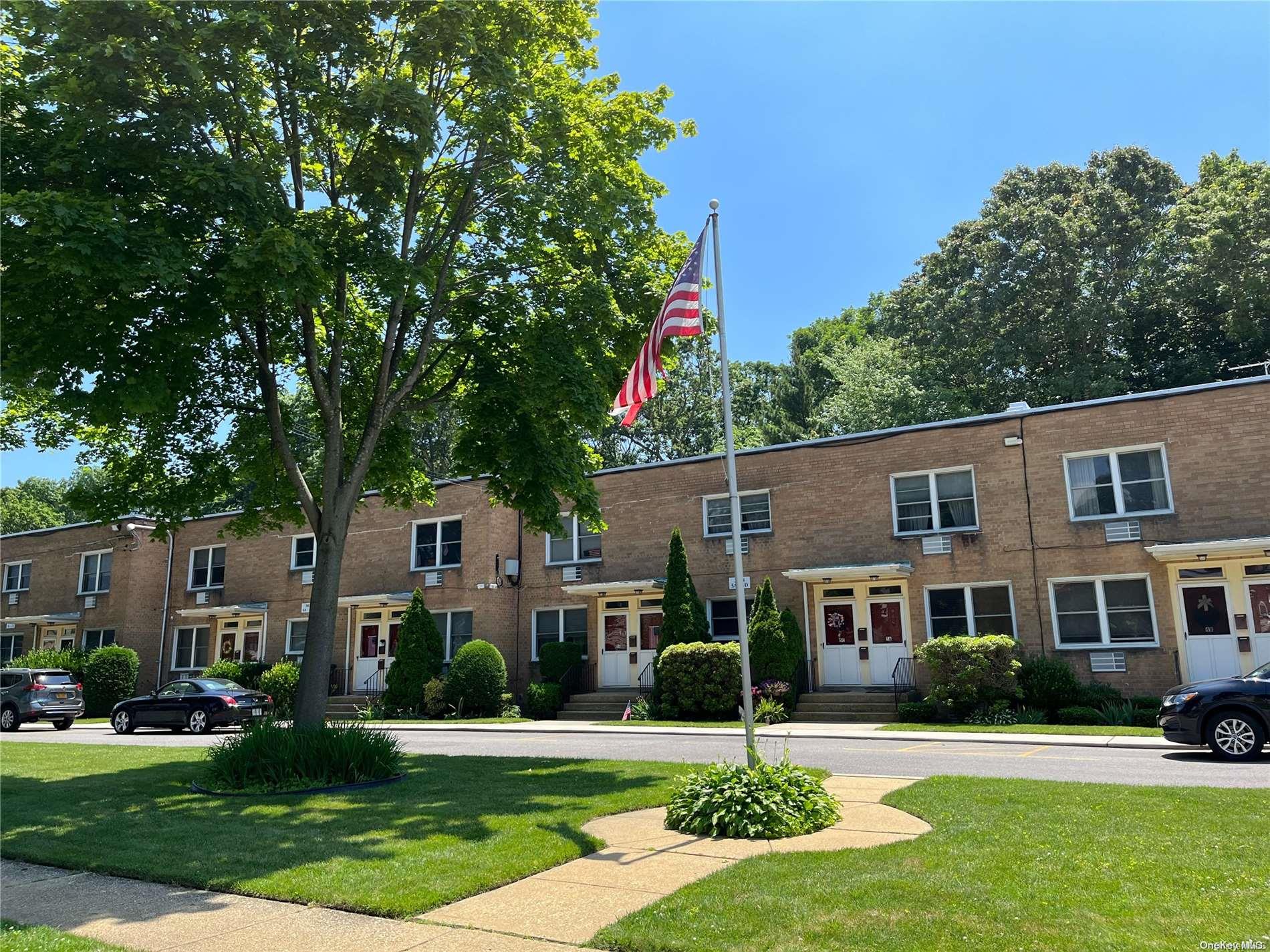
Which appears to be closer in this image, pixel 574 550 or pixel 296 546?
pixel 574 550

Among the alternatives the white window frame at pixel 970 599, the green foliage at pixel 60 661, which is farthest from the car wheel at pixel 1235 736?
the green foliage at pixel 60 661

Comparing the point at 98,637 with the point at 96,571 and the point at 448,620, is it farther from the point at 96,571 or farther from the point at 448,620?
the point at 448,620

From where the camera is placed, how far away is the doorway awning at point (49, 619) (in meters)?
36.3

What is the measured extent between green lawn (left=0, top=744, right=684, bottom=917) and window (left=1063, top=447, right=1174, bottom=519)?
44.2 feet

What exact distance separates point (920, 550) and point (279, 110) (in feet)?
54.8

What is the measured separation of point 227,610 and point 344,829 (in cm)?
2673

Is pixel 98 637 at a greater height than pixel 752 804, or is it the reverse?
pixel 98 637

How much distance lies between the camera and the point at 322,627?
42.5 ft

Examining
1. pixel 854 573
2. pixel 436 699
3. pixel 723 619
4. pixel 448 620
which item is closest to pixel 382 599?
pixel 448 620

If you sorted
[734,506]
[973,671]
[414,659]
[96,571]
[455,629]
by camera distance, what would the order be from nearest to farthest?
[734,506], [973,671], [414,659], [455,629], [96,571]

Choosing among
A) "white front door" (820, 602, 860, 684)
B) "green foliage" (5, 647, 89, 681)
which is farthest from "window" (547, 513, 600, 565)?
"green foliage" (5, 647, 89, 681)

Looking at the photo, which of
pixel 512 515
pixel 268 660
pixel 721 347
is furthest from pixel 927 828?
pixel 268 660

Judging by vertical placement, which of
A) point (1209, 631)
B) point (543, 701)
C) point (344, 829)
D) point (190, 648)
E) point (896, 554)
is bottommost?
point (344, 829)

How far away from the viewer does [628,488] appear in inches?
1068
